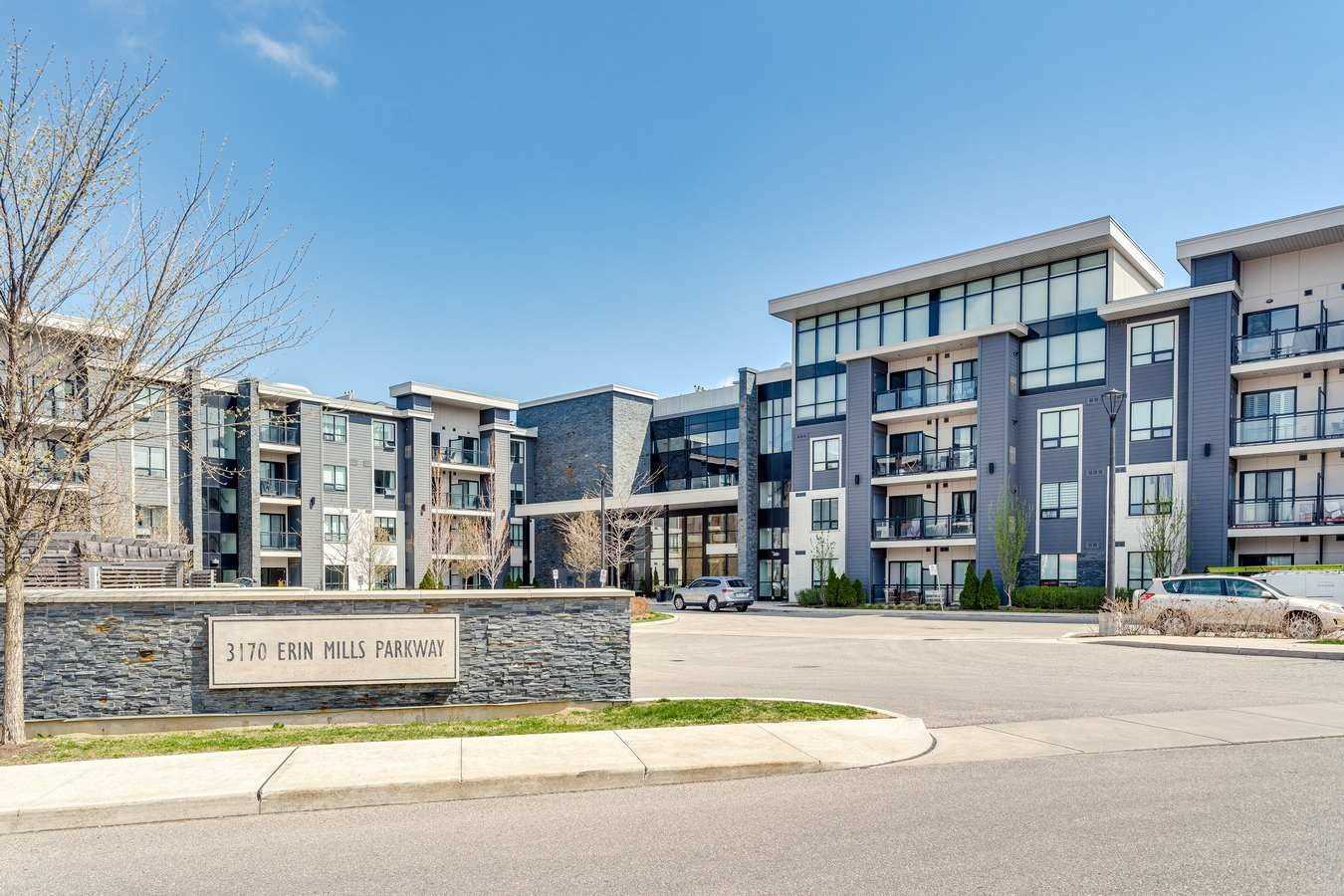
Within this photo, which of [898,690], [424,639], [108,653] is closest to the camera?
[108,653]

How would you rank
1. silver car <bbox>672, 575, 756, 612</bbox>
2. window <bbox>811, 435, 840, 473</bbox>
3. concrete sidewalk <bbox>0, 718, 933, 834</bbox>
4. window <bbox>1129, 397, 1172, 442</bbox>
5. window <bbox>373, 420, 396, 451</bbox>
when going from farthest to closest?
window <bbox>373, 420, 396, 451</bbox>, window <bbox>811, 435, 840, 473</bbox>, silver car <bbox>672, 575, 756, 612</bbox>, window <bbox>1129, 397, 1172, 442</bbox>, concrete sidewalk <bbox>0, 718, 933, 834</bbox>

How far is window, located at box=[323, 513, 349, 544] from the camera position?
53.2 metres

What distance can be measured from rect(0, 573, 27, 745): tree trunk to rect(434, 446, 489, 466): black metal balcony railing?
164ft

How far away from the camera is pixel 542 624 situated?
11.4 meters

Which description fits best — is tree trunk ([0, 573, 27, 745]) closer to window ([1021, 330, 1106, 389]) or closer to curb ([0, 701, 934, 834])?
curb ([0, 701, 934, 834])

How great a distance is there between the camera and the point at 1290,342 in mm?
33500

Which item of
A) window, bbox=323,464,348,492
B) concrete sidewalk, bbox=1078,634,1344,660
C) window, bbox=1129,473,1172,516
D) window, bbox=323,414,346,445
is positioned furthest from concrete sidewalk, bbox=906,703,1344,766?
window, bbox=323,414,346,445

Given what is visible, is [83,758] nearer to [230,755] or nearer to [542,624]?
[230,755]

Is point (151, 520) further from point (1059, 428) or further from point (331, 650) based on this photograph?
point (1059, 428)

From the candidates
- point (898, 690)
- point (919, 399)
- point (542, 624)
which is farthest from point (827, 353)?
point (542, 624)

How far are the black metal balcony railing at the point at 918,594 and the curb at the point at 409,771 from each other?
3309cm

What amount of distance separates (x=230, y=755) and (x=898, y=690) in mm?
9278

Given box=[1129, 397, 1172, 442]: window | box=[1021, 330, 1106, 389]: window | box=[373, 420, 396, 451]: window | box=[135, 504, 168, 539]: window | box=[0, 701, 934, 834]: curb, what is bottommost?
box=[135, 504, 168, 539]: window

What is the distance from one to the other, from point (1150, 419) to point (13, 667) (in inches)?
1490
